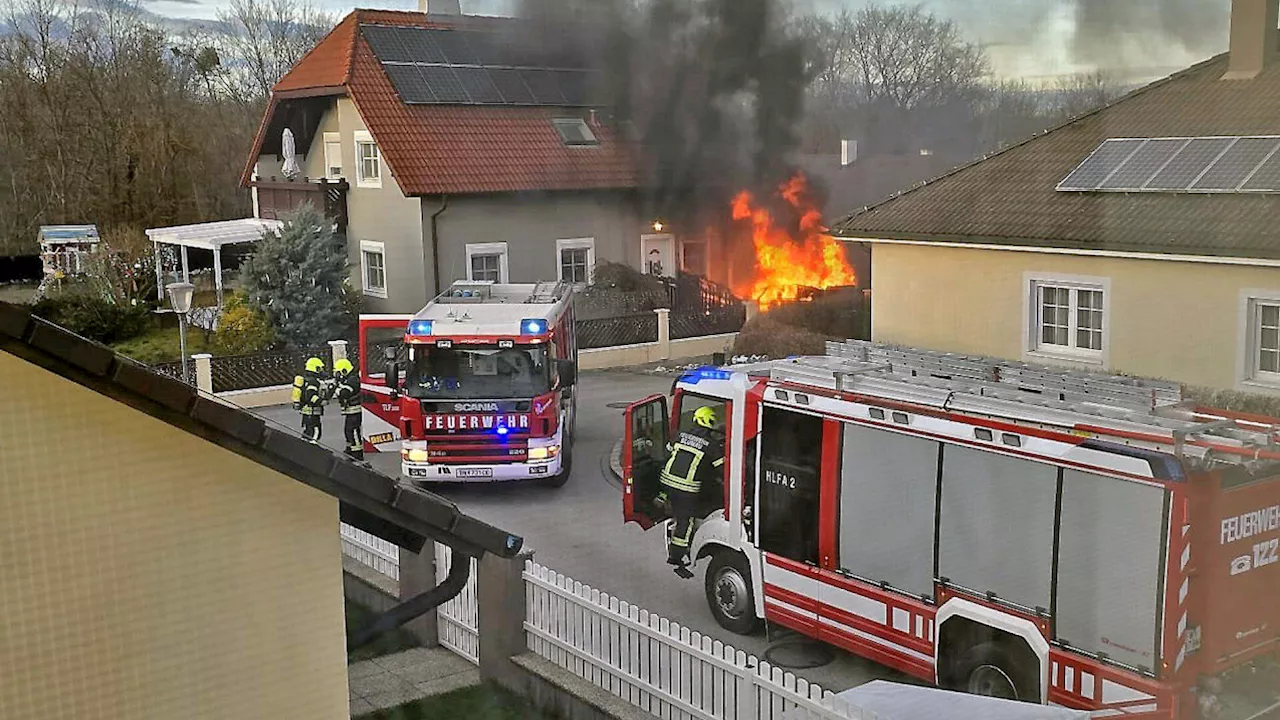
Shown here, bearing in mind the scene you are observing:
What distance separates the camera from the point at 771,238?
2.98 m

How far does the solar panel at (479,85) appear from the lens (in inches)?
114

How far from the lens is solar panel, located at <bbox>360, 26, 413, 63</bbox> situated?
280 cm

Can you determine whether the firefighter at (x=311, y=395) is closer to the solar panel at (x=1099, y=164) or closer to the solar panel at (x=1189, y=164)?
the solar panel at (x=1099, y=164)

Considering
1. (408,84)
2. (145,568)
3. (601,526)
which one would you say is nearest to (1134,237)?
(145,568)

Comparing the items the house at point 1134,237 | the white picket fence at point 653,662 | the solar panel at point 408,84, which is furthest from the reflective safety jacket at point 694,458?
the solar panel at point 408,84

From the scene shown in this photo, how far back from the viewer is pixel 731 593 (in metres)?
2.23

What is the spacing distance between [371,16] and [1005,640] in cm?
201

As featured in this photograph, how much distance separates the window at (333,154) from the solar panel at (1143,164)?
1.92 meters

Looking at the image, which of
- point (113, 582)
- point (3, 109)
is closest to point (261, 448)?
point (113, 582)

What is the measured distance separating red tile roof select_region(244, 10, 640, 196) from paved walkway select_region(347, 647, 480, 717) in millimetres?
1169

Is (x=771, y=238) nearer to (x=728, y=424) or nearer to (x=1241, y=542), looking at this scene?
(x=728, y=424)

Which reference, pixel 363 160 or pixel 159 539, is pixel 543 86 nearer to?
pixel 363 160

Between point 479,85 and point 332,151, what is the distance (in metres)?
0.41

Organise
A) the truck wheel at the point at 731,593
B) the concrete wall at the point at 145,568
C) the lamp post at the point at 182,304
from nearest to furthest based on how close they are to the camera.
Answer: the concrete wall at the point at 145,568
the truck wheel at the point at 731,593
the lamp post at the point at 182,304
